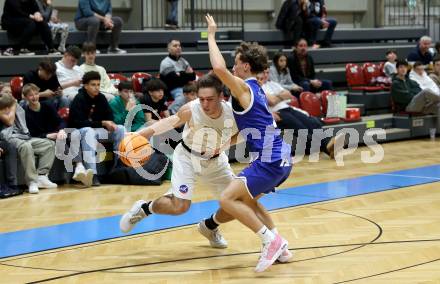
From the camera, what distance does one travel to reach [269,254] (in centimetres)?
521

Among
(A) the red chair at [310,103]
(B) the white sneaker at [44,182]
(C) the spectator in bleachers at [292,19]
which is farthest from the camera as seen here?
(C) the spectator in bleachers at [292,19]

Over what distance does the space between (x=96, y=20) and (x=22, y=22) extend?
4.15 ft

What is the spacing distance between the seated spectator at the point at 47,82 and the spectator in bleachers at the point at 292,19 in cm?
630

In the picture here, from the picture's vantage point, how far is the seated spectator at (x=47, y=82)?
32.5 feet

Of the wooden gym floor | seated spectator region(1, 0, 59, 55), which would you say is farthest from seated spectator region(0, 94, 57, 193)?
seated spectator region(1, 0, 59, 55)

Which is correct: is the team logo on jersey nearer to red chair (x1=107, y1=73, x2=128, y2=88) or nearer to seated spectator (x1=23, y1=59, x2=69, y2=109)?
seated spectator (x1=23, y1=59, x2=69, y2=109)

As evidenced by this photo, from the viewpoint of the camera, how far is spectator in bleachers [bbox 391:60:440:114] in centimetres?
1357

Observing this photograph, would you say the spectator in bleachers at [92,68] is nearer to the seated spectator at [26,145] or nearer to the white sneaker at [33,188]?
the seated spectator at [26,145]

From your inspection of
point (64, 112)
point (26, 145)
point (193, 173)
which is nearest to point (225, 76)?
point (193, 173)

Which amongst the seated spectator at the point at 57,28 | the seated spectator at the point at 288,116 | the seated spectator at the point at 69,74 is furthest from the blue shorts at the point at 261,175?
the seated spectator at the point at 57,28

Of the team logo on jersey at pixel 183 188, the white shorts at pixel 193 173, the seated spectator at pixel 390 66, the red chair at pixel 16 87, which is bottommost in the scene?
the team logo on jersey at pixel 183 188

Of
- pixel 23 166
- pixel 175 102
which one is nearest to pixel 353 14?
pixel 175 102

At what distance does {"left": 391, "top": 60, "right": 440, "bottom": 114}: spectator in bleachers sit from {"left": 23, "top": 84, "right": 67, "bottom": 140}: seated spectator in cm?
675

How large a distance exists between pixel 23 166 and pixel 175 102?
8.22 feet
